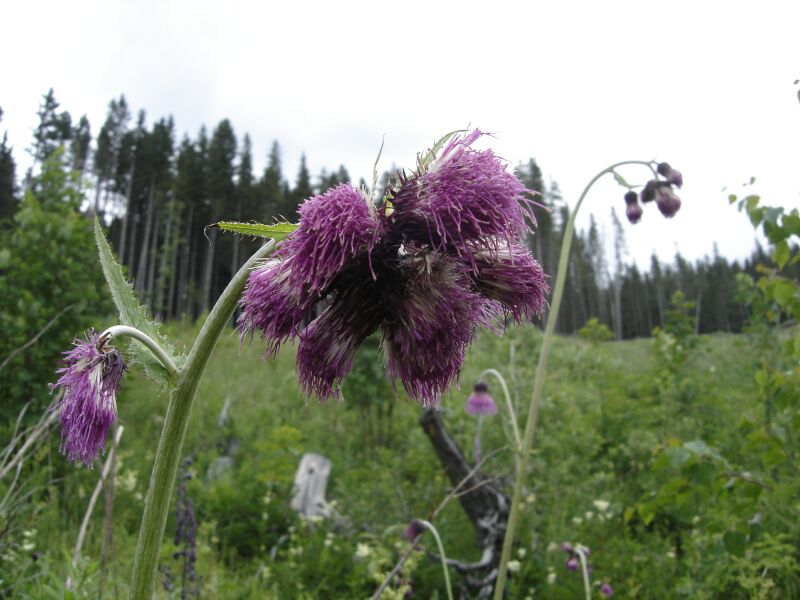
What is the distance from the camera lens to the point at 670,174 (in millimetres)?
3430

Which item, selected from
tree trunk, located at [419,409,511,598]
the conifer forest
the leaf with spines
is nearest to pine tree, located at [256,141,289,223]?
the conifer forest

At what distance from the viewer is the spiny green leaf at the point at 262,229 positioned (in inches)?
47.4

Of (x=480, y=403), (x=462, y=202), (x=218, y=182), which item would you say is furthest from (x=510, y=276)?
(x=218, y=182)

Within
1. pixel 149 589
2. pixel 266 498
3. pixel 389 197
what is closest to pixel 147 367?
pixel 149 589

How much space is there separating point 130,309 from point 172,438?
31 cm

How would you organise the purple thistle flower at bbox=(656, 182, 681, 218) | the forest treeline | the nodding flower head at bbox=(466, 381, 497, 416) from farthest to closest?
the forest treeline → the nodding flower head at bbox=(466, 381, 497, 416) → the purple thistle flower at bbox=(656, 182, 681, 218)

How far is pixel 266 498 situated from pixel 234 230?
18.3 ft

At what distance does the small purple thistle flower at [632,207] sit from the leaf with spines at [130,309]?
3062mm

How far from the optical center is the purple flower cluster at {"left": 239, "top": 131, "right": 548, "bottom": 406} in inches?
46.1

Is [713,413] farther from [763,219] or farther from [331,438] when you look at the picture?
[763,219]

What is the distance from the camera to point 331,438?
9.37 metres

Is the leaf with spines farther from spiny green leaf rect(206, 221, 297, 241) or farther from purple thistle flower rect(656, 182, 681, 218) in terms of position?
purple thistle flower rect(656, 182, 681, 218)

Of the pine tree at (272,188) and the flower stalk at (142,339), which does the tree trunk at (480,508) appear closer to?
the flower stalk at (142,339)

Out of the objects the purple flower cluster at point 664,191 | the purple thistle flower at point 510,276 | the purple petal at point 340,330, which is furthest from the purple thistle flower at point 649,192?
the purple petal at point 340,330
